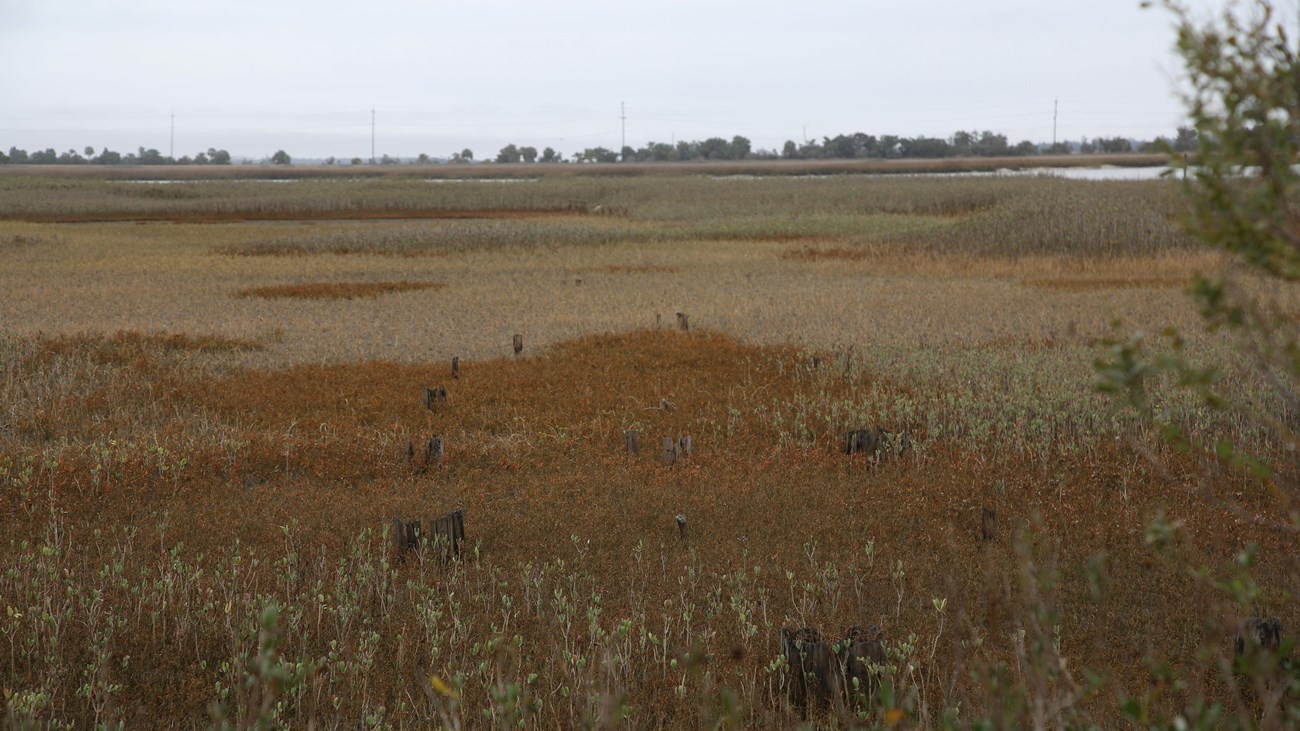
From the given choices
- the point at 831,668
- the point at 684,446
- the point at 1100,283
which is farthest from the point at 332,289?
the point at 831,668

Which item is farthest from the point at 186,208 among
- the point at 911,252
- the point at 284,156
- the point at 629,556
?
the point at 284,156

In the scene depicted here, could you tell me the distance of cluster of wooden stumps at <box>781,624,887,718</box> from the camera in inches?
181

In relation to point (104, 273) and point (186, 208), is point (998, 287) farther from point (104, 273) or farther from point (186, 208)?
point (186, 208)

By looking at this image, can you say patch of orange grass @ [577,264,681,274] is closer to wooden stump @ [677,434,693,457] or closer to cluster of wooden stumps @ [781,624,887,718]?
wooden stump @ [677,434,693,457]

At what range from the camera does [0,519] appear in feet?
23.8

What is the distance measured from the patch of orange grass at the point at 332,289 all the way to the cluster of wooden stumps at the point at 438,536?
15099mm

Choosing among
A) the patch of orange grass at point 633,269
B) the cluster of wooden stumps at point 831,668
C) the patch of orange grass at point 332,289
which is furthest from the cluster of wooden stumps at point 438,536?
the patch of orange grass at point 633,269

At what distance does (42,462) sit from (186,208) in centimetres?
4807

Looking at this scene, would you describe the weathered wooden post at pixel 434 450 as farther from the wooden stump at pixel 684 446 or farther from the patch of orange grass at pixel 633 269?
the patch of orange grass at pixel 633 269

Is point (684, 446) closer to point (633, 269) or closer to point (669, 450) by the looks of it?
point (669, 450)

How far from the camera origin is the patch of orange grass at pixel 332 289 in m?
21.0

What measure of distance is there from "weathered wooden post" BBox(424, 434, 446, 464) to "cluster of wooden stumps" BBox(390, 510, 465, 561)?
213 centimetres

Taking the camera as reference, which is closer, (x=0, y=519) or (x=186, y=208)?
(x=0, y=519)

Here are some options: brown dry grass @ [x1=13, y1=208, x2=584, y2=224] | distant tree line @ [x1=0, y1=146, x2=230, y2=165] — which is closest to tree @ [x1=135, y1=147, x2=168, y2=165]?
distant tree line @ [x1=0, y1=146, x2=230, y2=165]
